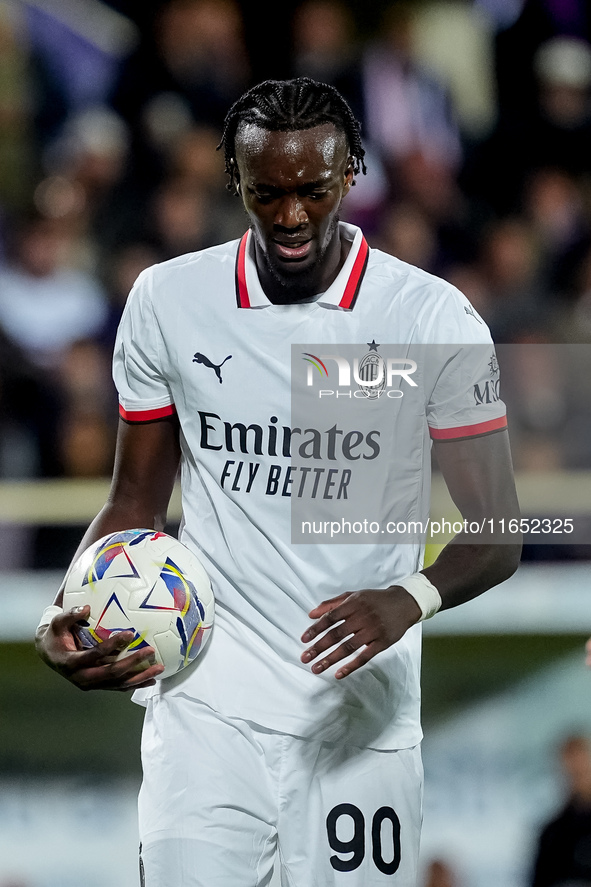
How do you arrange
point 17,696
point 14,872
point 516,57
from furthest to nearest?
point 516,57
point 17,696
point 14,872

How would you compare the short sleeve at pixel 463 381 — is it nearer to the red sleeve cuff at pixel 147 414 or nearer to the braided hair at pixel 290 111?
the braided hair at pixel 290 111

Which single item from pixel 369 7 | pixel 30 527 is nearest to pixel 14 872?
pixel 30 527

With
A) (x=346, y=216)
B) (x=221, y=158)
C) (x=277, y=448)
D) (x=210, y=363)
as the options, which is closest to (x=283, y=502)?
(x=277, y=448)

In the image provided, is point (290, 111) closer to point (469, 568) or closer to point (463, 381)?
point (463, 381)

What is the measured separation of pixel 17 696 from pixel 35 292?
172 centimetres

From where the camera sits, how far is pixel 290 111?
2.06 m

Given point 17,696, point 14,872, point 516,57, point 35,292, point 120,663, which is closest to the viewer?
point 120,663

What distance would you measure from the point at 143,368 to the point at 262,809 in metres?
0.86

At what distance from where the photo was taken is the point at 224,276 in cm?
221

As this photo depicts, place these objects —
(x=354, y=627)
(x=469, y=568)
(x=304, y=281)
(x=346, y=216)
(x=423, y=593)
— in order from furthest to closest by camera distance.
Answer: (x=346, y=216) < (x=304, y=281) < (x=469, y=568) < (x=423, y=593) < (x=354, y=627)

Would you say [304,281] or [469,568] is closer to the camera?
[469,568]

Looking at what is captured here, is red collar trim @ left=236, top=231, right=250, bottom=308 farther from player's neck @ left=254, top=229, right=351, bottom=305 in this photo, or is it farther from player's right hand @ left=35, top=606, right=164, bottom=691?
player's right hand @ left=35, top=606, right=164, bottom=691

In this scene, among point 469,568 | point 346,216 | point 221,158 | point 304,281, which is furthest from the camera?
point 221,158

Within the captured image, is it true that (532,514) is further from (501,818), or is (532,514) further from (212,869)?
(212,869)
